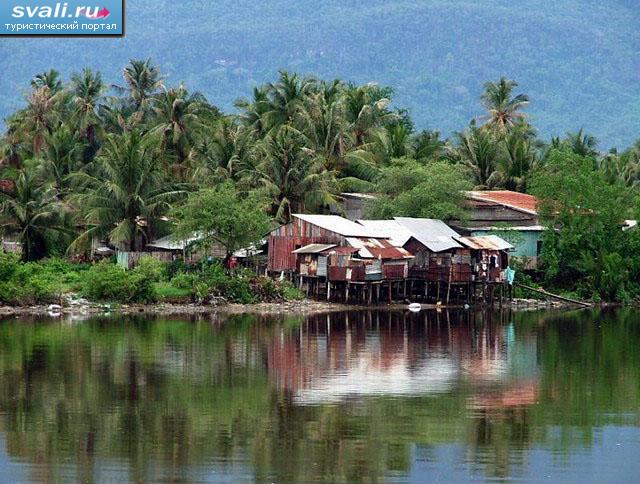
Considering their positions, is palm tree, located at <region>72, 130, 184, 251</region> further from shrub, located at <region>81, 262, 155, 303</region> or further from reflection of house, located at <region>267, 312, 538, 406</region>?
reflection of house, located at <region>267, 312, 538, 406</region>

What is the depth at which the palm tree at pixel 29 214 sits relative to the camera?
54.5 meters

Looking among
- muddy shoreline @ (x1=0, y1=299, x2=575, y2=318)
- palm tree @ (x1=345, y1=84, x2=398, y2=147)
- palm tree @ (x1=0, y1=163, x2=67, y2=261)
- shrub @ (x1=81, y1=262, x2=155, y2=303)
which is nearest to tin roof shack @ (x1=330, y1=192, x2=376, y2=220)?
palm tree @ (x1=345, y1=84, x2=398, y2=147)

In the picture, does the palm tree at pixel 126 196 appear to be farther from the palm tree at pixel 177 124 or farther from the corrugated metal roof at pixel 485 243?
the corrugated metal roof at pixel 485 243

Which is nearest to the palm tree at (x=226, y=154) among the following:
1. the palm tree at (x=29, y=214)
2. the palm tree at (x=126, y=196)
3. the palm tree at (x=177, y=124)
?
the palm tree at (x=126, y=196)

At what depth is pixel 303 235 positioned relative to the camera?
54469mm

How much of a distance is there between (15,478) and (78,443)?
8.67 feet

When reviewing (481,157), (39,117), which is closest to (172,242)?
(39,117)

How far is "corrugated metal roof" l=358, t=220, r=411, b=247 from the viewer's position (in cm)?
5512

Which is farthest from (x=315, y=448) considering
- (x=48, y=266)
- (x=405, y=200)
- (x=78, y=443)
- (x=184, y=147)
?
(x=184, y=147)

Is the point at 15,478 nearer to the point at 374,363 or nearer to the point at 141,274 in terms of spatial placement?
the point at 374,363

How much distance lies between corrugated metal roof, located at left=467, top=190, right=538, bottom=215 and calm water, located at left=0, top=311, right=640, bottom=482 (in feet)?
56.2

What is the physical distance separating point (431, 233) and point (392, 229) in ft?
5.77

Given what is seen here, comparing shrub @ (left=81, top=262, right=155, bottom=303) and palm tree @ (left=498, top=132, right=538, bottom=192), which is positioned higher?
palm tree @ (left=498, top=132, right=538, bottom=192)

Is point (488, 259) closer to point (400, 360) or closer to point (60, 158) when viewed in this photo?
point (60, 158)
